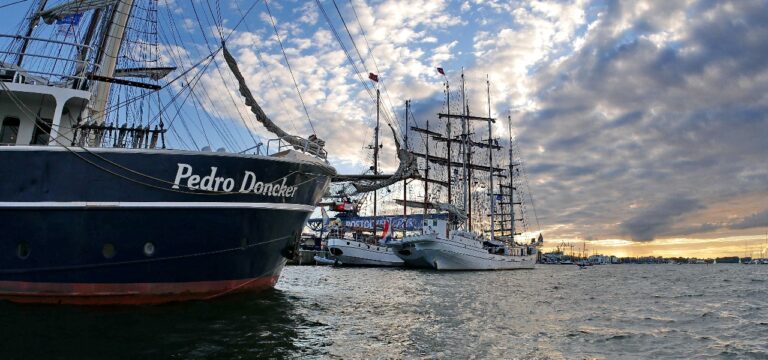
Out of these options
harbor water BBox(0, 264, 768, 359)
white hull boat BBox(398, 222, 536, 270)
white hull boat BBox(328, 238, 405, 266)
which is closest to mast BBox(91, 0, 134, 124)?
harbor water BBox(0, 264, 768, 359)

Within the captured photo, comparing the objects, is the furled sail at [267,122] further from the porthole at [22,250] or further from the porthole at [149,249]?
the porthole at [22,250]

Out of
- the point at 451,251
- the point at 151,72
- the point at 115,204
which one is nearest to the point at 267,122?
the point at 115,204

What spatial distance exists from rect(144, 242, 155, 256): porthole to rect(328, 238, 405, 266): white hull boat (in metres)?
40.9

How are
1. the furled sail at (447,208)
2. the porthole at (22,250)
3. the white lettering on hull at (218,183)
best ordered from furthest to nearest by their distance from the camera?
the furled sail at (447,208)
the white lettering on hull at (218,183)
the porthole at (22,250)

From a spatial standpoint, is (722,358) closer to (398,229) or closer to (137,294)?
(137,294)

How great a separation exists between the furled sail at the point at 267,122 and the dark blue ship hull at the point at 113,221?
3046 mm

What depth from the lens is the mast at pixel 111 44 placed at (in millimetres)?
18297

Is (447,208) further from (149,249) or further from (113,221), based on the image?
(113,221)

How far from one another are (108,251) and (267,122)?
277 inches

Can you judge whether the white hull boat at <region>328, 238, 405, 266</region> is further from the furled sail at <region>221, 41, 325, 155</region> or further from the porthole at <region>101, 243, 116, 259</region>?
the porthole at <region>101, 243, 116, 259</region>

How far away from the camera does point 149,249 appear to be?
458 inches

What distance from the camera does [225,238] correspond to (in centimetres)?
1256

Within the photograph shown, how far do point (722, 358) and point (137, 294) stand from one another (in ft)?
42.1

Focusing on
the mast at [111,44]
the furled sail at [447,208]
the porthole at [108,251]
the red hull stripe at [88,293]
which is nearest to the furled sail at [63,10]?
the mast at [111,44]
